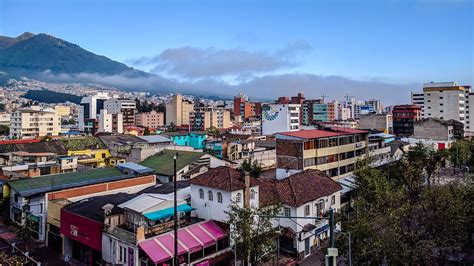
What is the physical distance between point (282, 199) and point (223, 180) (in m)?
4.12

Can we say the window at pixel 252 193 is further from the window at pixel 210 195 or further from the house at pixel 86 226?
the house at pixel 86 226

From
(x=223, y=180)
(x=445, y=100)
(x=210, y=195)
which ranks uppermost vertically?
(x=445, y=100)

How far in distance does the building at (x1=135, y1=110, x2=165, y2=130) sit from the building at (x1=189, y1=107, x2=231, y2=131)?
12.8 meters

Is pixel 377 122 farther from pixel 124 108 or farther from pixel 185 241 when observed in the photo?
pixel 185 241

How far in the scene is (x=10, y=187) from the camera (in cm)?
2823

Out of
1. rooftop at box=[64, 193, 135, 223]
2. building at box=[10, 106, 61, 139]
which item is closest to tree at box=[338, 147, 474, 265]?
rooftop at box=[64, 193, 135, 223]

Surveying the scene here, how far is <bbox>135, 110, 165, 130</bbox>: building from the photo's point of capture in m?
115

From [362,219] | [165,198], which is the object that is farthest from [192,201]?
[362,219]

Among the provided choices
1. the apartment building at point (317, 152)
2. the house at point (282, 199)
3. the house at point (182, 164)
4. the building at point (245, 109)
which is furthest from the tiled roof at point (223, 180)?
the building at point (245, 109)

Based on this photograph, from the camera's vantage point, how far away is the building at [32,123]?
7894 cm

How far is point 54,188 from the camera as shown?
1077 inches

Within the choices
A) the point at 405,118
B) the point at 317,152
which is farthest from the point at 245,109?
the point at 317,152

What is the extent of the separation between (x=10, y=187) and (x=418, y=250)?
1078 inches

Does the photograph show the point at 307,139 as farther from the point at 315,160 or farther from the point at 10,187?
the point at 10,187
